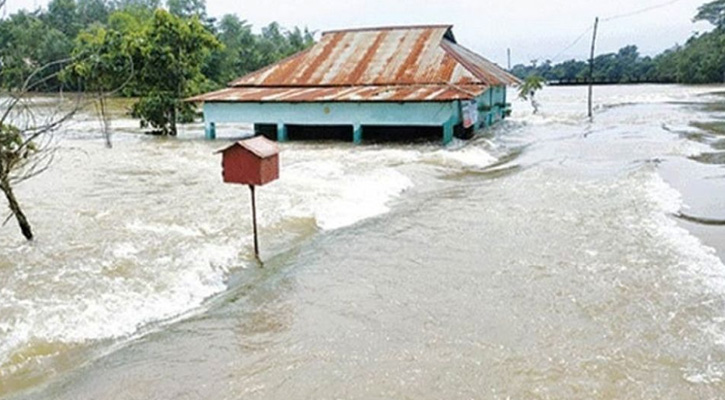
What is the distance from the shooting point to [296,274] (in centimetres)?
741

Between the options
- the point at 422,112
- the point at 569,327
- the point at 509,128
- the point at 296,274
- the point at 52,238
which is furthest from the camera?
the point at 509,128

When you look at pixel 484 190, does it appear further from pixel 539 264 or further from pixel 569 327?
pixel 569 327

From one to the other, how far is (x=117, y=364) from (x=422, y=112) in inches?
635

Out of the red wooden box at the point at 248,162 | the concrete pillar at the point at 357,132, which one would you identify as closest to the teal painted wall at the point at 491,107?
the concrete pillar at the point at 357,132

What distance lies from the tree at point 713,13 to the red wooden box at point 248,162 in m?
83.1

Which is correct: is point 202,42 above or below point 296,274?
above

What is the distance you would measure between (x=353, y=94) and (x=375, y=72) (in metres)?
3.29

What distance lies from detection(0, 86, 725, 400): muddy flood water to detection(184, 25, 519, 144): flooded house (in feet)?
21.7

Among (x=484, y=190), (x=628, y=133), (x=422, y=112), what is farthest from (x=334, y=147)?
(x=628, y=133)

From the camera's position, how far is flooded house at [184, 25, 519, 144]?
20.5 metres

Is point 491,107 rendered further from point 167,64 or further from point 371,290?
point 371,290

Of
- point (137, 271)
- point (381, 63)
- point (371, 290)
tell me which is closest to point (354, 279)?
point (371, 290)

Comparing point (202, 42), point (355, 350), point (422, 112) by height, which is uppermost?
point (202, 42)

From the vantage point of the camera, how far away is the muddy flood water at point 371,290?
485cm
